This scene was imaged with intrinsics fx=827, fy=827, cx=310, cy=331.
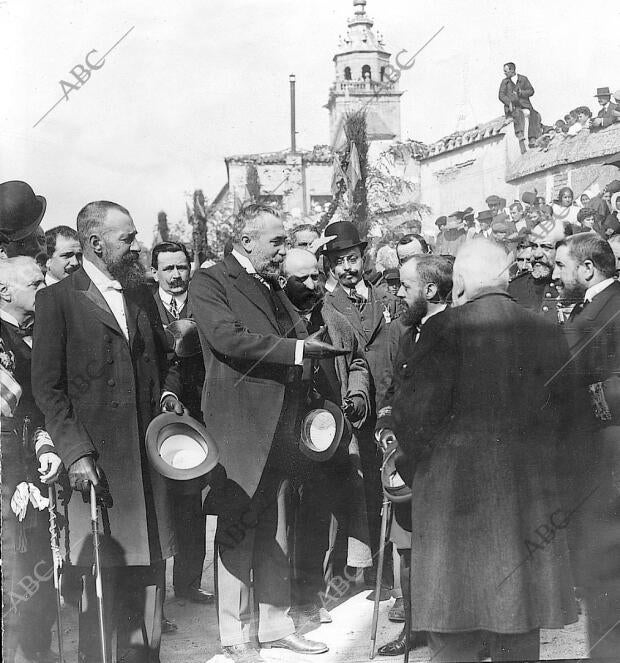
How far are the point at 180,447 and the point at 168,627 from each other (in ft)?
3.90

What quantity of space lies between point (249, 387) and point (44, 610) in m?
1.41

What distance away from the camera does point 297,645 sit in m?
4.05

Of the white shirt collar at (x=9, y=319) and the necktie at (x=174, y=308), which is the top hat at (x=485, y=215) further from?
the white shirt collar at (x=9, y=319)

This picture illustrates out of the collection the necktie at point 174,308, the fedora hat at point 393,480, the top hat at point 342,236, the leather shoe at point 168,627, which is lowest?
the leather shoe at point 168,627

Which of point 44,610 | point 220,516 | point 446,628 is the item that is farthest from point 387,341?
point 44,610

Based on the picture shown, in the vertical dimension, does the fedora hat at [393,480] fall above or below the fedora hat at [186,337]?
below

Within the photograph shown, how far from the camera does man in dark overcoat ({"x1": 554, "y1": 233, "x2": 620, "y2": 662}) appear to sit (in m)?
3.98

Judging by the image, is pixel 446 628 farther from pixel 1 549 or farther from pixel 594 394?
pixel 1 549

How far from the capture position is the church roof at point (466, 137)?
183 inches

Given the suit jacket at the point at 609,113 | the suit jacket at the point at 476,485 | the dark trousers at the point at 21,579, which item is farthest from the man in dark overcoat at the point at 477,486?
the suit jacket at the point at 609,113

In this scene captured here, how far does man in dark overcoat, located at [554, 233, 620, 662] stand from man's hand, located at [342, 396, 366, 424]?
3.48 feet

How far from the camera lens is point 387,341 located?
4.45 m

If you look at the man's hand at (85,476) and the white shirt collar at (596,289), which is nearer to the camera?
the man's hand at (85,476)

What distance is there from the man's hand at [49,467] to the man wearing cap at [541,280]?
2.21m
